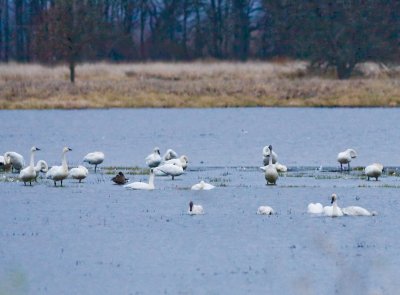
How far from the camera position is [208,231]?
57.0ft

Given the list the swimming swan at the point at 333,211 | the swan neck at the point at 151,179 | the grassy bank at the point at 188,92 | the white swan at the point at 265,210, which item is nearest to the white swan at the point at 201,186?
the swan neck at the point at 151,179

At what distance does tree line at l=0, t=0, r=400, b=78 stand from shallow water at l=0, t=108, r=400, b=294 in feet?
86.8

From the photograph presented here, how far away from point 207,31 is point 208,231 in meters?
62.8

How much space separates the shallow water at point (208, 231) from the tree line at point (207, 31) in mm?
26444

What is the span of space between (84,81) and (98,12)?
10.7m

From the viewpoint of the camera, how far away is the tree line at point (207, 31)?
58875 millimetres

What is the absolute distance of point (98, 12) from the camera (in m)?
62.9

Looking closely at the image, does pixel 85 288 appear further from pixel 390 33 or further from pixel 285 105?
pixel 390 33

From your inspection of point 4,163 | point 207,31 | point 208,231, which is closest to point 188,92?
point 4,163

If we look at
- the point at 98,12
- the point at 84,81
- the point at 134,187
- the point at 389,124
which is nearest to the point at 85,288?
the point at 134,187

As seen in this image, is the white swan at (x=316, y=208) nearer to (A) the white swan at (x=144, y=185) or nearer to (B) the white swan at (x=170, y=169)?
(A) the white swan at (x=144, y=185)

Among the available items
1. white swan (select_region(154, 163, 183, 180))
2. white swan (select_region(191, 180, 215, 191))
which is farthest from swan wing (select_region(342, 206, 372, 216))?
white swan (select_region(154, 163, 183, 180))

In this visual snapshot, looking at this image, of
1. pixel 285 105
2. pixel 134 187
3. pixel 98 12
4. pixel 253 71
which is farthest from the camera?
pixel 98 12

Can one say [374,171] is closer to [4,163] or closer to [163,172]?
[163,172]
